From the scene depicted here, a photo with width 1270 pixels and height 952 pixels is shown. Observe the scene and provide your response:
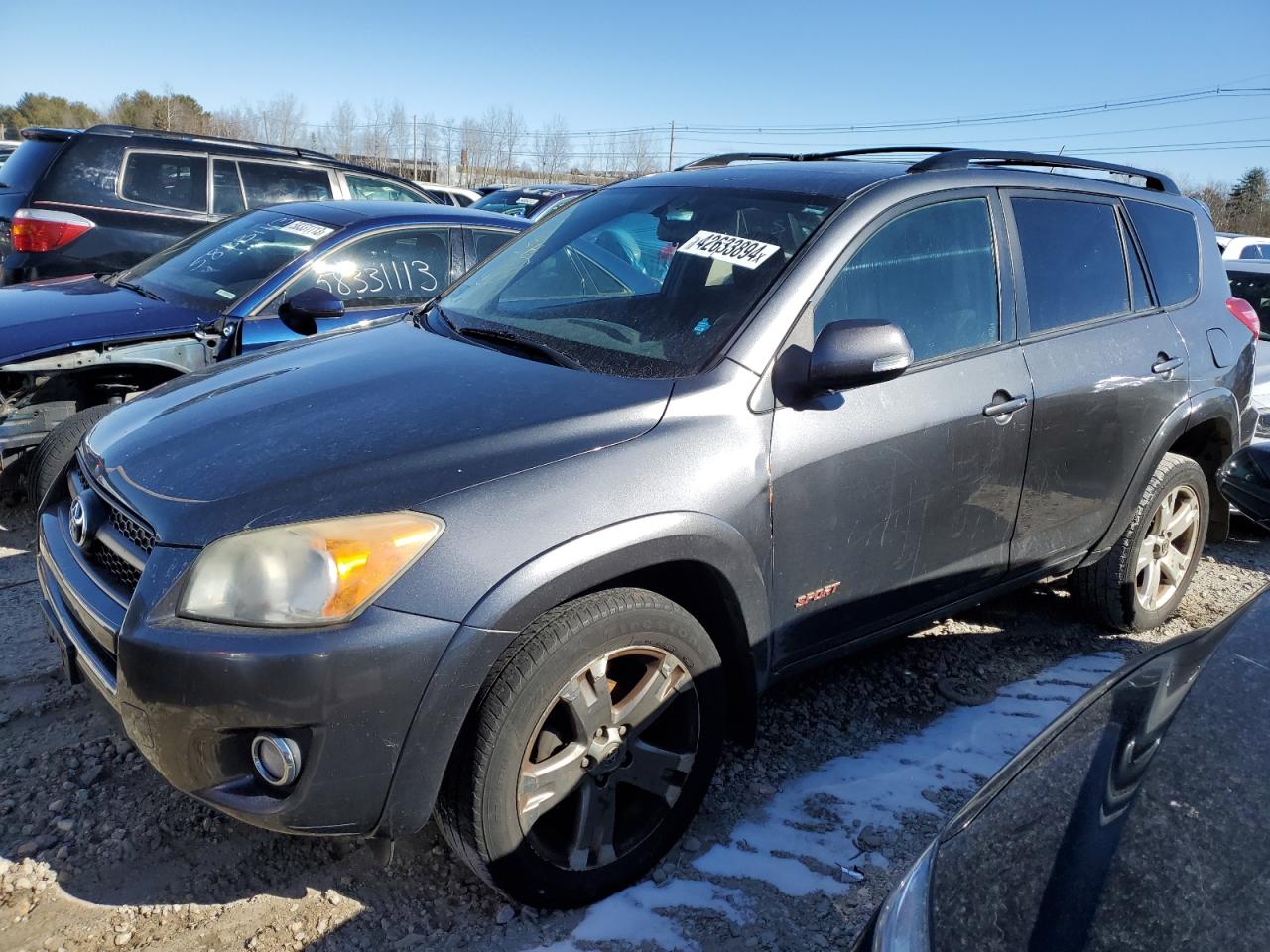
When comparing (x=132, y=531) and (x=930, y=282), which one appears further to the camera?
(x=930, y=282)

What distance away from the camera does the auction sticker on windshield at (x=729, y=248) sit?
279 centimetres

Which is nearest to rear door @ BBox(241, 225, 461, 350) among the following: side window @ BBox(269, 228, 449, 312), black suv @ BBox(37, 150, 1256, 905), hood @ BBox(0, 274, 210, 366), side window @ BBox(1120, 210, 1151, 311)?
side window @ BBox(269, 228, 449, 312)

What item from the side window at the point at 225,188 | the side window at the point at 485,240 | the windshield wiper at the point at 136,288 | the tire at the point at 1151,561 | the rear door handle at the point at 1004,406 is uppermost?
A: the side window at the point at 225,188

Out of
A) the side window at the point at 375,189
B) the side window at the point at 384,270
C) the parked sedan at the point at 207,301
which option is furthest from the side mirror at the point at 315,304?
the side window at the point at 375,189

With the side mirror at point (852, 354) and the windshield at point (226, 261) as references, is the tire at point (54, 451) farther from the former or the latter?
the side mirror at point (852, 354)

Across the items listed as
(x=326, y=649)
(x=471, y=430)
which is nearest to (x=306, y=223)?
(x=471, y=430)

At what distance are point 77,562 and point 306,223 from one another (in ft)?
10.9

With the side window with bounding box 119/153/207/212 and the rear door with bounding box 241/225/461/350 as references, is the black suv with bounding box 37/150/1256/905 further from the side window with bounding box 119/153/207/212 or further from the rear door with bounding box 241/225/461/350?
the side window with bounding box 119/153/207/212

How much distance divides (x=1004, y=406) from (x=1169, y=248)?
1609mm

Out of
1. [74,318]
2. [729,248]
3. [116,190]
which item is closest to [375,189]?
[116,190]

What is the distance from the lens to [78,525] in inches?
98.0

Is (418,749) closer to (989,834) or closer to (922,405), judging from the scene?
(989,834)

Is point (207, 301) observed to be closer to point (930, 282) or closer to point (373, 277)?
point (373, 277)

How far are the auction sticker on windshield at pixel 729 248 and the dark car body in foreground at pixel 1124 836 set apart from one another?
154 cm
